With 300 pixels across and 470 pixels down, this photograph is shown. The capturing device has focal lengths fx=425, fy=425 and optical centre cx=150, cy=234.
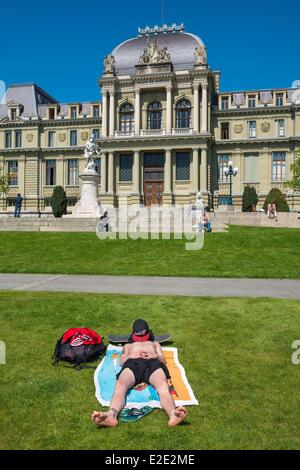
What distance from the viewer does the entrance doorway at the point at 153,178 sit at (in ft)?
185

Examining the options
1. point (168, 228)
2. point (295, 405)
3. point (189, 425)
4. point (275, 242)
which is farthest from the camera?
point (168, 228)

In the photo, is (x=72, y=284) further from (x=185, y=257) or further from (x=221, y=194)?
(x=221, y=194)

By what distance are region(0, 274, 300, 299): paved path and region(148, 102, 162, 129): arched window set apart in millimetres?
43987

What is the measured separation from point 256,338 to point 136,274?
949cm

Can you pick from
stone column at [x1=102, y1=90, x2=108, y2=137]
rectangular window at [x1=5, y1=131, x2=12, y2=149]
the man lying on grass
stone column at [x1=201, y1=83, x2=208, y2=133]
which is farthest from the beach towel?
rectangular window at [x1=5, y1=131, x2=12, y2=149]

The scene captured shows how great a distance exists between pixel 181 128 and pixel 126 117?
8.34 m

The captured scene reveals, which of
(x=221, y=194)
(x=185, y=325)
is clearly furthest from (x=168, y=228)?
(x=221, y=194)

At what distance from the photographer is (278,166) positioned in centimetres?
5650

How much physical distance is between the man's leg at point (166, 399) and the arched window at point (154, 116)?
54.1 meters

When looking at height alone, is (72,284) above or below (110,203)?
below

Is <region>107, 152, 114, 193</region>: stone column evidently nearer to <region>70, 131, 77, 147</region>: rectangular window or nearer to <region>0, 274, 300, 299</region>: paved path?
<region>70, 131, 77, 147</region>: rectangular window

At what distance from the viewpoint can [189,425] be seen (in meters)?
4.78

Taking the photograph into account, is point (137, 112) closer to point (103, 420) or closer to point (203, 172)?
point (203, 172)

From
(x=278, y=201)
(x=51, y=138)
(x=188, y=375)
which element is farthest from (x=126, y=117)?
(x=188, y=375)
